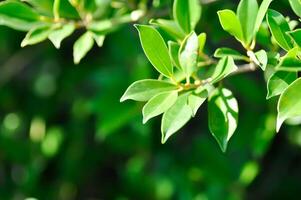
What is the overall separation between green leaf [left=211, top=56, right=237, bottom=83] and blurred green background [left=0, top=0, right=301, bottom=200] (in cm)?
49

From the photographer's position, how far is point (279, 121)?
1055mm

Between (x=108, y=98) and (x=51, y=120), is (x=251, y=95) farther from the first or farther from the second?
(x=51, y=120)

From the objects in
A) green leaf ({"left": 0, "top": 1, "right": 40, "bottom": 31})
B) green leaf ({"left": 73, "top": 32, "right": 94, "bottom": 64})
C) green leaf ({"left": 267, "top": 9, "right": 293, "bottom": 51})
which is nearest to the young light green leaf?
green leaf ({"left": 73, "top": 32, "right": 94, "bottom": 64})

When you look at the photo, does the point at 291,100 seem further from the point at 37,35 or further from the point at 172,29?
the point at 37,35

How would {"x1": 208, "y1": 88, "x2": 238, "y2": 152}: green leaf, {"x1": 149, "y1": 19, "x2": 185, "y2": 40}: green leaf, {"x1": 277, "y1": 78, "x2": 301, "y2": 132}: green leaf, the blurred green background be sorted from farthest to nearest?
the blurred green background → {"x1": 149, "y1": 19, "x2": 185, "y2": 40}: green leaf → {"x1": 208, "y1": 88, "x2": 238, "y2": 152}: green leaf → {"x1": 277, "y1": 78, "x2": 301, "y2": 132}: green leaf

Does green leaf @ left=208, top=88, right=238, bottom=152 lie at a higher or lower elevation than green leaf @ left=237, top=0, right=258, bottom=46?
lower

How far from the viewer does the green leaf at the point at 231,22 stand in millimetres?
1139

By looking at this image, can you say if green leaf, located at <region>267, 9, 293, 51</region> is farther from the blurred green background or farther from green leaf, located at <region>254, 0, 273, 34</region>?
the blurred green background

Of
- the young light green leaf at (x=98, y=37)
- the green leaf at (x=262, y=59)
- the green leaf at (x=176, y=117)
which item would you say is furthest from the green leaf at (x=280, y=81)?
the young light green leaf at (x=98, y=37)

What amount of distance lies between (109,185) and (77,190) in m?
0.10

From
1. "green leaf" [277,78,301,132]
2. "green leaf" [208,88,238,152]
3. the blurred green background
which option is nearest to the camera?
"green leaf" [277,78,301,132]

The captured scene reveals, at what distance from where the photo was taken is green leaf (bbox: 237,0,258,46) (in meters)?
1.18

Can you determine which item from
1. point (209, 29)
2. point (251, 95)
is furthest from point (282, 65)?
point (251, 95)

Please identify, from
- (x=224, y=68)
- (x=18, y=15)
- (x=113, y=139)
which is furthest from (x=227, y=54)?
(x=113, y=139)
